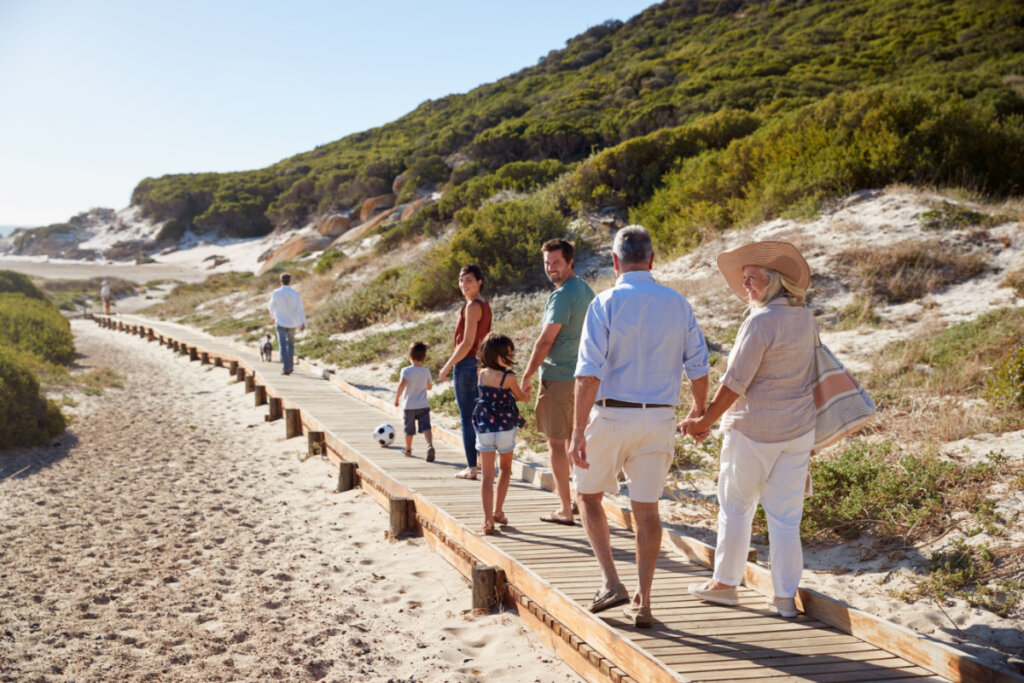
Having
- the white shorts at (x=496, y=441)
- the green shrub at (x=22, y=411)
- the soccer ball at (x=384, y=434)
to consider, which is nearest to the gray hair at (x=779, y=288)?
the white shorts at (x=496, y=441)

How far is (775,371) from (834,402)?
1.11 feet

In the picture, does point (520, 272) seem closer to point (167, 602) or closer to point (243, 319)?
point (167, 602)

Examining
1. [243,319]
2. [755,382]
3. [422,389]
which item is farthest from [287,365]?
[243,319]

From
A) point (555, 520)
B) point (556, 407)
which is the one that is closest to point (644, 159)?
point (555, 520)

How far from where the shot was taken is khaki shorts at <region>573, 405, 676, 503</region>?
342 cm

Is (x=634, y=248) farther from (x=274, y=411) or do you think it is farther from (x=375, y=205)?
(x=375, y=205)

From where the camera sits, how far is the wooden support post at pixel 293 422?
10.3 meters

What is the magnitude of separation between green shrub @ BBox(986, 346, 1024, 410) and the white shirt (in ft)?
33.4

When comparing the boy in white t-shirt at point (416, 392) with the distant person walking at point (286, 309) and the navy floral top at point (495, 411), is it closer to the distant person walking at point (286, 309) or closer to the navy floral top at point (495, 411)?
the navy floral top at point (495, 411)

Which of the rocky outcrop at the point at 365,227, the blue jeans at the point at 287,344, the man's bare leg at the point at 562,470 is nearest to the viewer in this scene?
the man's bare leg at the point at 562,470

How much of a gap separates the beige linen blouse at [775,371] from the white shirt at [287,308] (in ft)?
33.3

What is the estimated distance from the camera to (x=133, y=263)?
213 ft

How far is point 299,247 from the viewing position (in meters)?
45.0

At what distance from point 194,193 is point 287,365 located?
66.9 metres
